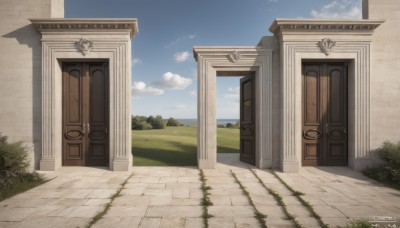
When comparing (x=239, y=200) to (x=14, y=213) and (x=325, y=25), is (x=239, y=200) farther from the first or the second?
(x=325, y=25)

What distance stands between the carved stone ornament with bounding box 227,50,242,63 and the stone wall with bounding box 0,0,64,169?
5771mm

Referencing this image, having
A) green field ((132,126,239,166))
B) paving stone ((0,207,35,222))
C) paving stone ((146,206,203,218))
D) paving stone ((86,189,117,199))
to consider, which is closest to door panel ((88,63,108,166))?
green field ((132,126,239,166))

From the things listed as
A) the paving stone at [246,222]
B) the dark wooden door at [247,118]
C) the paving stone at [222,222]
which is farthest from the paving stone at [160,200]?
the dark wooden door at [247,118]

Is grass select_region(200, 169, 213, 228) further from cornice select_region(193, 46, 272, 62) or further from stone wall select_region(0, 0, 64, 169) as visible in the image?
stone wall select_region(0, 0, 64, 169)

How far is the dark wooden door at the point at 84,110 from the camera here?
23.5 feet

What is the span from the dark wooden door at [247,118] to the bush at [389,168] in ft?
11.1

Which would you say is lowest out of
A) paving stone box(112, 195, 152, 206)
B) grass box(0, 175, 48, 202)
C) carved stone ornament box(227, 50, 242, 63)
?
paving stone box(112, 195, 152, 206)

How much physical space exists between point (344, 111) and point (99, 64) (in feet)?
26.7

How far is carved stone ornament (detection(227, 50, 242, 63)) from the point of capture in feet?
23.4

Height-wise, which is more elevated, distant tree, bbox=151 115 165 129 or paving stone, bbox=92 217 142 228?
distant tree, bbox=151 115 165 129

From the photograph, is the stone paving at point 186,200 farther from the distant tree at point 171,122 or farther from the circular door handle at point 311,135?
the distant tree at point 171,122

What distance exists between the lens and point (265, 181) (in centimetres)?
585

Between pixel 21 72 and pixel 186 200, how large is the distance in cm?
657

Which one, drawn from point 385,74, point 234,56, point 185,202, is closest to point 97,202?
point 185,202
